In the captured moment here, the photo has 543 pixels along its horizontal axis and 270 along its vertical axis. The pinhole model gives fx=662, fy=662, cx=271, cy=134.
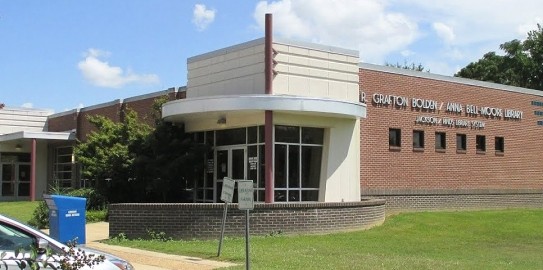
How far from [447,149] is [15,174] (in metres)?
24.4

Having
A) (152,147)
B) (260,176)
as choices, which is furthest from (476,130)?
(152,147)

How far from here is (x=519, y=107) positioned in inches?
1196

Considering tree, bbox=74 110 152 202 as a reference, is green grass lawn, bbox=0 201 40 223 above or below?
below

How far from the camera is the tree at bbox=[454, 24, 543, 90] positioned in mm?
54500

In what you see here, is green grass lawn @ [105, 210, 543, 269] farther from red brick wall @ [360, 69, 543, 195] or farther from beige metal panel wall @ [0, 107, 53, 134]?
beige metal panel wall @ [0, 107, 53, 134]

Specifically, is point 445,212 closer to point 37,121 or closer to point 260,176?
point 260,176

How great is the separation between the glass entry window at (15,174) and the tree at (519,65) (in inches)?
1501

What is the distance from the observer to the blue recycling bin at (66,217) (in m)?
15.1

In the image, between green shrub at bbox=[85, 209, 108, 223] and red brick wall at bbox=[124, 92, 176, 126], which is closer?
green shrub at bbox=[85, 209, 108, 223]

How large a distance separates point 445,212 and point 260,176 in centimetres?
844

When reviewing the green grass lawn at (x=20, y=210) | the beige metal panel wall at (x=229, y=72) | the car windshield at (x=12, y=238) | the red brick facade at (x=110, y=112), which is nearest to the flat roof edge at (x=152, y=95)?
the red brick facade at (x=110, y=112)

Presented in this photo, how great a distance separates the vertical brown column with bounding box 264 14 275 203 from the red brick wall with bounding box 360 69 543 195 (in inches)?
203

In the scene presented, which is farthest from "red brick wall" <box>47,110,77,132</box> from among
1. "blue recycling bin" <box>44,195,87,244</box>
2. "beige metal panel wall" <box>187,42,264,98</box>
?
"blue recycling bin" <box>44,195,87,244</box>

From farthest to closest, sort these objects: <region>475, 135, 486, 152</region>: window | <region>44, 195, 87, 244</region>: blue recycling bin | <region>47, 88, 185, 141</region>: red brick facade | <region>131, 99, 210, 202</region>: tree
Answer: <region>475, 135, 486, 152</region>: window < <region>47, 88, 185, 141</region>: red brick facade < <region>131, 99, 210, 202</region>: tree < <region>44, 195, 87, 244</region>: blue recycling bin
